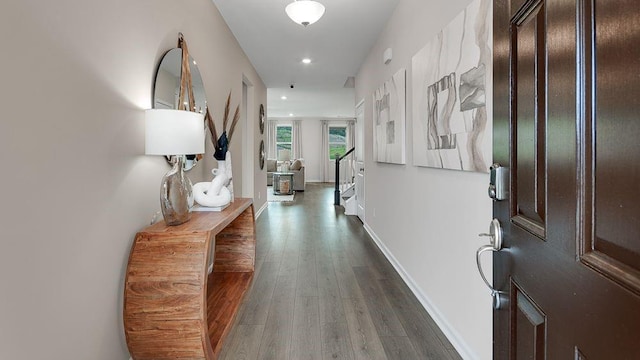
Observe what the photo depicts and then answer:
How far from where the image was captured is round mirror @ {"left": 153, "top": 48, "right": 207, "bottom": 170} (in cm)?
214

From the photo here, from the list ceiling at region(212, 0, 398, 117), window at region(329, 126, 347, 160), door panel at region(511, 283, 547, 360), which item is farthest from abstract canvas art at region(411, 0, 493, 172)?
window at region(329, 126, 347, 160)

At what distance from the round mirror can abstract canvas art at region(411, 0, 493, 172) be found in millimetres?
1697

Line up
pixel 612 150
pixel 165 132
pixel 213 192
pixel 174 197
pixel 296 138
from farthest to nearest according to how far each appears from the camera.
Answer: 1. pixel 296 138
2. pixel 213 192
3. pixel 174 197
4. pixel 165 132
5. pixel 612 150

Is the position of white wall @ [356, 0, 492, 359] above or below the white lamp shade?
below

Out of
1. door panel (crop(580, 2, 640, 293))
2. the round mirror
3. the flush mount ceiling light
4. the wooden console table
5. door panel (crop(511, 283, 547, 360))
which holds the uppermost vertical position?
the flush mount ceiling light

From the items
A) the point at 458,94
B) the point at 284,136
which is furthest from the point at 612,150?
the point at 284,136

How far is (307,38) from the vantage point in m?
4.31

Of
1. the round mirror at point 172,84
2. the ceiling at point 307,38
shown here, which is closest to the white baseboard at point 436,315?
the round mirror at point 172,84

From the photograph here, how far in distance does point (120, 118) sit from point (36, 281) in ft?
2.70

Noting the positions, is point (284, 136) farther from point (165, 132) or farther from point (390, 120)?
point (165, 132)

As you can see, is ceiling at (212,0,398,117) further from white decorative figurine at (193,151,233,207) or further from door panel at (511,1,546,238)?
door panel at (511,1,546,238)

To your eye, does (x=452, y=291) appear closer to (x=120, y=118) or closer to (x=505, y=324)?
(x=505, y=324)

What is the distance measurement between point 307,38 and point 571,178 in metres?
4.14

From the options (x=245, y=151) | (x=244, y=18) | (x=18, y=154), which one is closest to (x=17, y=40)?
(x=18, y=154)
